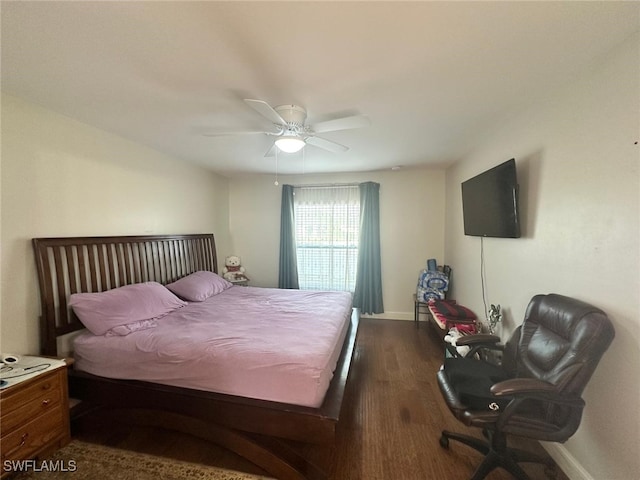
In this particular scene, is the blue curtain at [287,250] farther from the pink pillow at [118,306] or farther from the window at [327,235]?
the pink pillow at [118,306]

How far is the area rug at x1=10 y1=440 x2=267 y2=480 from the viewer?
158 centimetres

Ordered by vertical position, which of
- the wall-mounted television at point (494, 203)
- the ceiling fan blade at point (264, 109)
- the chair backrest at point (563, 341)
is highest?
the ceiling fan blade at point (264, 109)

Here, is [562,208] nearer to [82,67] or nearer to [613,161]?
[613,161]

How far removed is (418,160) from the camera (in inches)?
140

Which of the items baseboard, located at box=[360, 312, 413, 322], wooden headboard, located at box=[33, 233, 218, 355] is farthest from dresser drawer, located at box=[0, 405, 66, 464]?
baseboard, located at box=[360, 312, 413, 322]

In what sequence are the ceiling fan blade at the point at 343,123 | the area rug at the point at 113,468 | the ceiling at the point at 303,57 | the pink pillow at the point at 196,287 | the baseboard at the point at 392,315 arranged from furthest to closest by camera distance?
the baseboard at the point at 392,315, the pink pillow at the point at 196,287, the ceiling fan blade at the point at 343,123, the area rug at the point at 113,468, the ceiling at the point at 303,57

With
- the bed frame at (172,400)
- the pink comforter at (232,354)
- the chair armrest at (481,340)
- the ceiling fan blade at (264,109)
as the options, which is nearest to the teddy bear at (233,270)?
the bed frame at (172,400)

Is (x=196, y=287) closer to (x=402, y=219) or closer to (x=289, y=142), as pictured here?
(x=289, y=142)

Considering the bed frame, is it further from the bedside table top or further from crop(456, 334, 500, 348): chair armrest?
crop(456, 334, 500, 348): chair armrest

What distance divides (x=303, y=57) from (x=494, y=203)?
1934 millimetres

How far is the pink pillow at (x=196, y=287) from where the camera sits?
120 inches

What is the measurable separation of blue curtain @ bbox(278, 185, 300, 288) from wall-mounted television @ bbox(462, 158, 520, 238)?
276 cm

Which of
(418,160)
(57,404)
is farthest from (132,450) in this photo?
(418,160)

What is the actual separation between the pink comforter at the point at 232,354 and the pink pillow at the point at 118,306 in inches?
4.5
